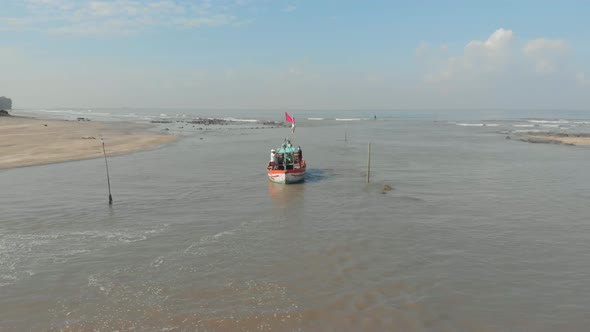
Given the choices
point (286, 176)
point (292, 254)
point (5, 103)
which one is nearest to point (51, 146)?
point (286, 176)

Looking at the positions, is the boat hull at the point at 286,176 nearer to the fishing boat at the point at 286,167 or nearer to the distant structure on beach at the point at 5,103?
the fishing boat at the point at 286,167

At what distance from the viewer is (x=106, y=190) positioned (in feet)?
91.0

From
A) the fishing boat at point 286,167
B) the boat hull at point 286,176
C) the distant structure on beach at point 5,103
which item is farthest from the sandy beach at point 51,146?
the distant structure on beach at point 5,103

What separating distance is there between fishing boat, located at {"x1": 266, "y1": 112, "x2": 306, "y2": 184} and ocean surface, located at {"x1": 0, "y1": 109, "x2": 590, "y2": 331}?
35.4 inches

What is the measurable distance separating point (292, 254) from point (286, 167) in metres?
15.6

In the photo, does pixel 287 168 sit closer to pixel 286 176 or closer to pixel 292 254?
pixel 286 176

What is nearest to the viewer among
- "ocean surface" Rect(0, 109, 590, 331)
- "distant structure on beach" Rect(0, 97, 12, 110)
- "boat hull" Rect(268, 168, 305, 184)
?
"ocean surface" Rect(0, 109, 590, 331)

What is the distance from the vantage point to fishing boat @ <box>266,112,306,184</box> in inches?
1195

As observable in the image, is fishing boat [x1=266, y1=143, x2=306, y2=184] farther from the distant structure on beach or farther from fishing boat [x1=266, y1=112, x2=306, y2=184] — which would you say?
the distant structure on beach

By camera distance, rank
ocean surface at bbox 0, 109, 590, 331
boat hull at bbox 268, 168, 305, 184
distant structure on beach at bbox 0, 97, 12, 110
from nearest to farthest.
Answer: ocean surface at bbox 0, 109, 590, 331
boat hull at bbox 268, 168, 305, 184
distant structure on beach at bbox 0, 97, 12, 110

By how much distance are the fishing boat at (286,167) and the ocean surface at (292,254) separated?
2.95 feet

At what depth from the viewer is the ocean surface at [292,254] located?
11.9 m

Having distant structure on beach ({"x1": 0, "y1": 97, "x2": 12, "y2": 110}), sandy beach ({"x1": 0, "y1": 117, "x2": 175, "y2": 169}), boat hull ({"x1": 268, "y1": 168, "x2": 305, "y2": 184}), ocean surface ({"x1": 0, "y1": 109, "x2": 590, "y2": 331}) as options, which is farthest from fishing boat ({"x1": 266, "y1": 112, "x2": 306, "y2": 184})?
distant structure on beach ({"x1": 0, "y1": 97, "x2": 12, "y2": 110})

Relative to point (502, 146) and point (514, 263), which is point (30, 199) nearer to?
point (514, 263)
